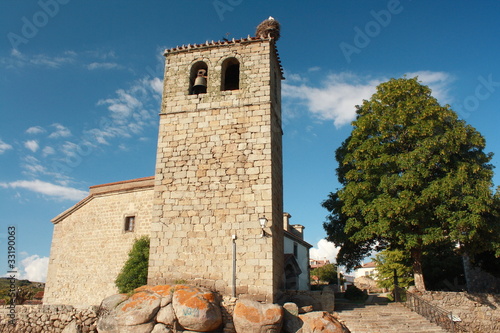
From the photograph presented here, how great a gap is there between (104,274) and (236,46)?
11454mm

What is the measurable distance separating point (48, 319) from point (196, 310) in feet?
15.7

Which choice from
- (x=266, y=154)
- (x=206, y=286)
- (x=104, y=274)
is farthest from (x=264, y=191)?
(x=104, y=274)

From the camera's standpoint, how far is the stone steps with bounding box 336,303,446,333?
10.5m

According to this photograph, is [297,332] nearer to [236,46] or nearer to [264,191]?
[264,191]

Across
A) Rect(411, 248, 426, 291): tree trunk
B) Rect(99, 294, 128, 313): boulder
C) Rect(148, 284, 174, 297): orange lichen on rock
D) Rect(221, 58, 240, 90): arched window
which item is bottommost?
Rect(99, 294, 128, 313): boulder

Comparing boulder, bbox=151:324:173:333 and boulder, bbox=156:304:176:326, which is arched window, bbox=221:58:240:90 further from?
boulder, bbox=151:324:173:333

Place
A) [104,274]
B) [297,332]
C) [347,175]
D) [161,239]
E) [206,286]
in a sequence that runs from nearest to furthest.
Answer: [297,332] < [206,286] < [161,239] < [347,175] < [104,274]

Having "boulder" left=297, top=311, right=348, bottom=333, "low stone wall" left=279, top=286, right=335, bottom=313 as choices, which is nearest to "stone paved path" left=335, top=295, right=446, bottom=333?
"low stone wall" left=279, top=286, right=335, bottom=313

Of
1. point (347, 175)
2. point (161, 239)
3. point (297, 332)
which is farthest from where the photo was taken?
point (347, 175)

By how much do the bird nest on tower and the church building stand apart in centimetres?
4

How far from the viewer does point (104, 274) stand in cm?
1669

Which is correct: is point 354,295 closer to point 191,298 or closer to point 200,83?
point 191,298

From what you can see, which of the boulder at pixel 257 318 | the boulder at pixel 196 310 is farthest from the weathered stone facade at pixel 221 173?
the boulder at pixel 196 310

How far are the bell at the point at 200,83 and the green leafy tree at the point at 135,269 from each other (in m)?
6.73
